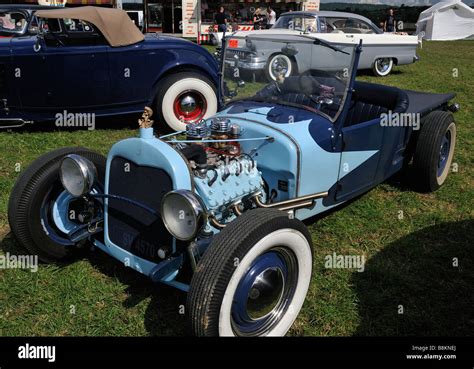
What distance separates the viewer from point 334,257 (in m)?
3.35

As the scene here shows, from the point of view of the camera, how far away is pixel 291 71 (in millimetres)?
3338

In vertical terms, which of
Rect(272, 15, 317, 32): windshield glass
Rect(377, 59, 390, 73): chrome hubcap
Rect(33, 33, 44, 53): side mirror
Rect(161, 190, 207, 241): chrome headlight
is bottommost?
Rect(161, 190, 207, 241): chrome headlight

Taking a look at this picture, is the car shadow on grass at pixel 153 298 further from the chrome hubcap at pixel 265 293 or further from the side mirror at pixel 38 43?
the side mirror at pixel 38 43

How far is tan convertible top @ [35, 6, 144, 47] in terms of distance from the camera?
18.9 feet

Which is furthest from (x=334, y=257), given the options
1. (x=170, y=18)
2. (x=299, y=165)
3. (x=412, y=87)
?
(x=170, y=18)

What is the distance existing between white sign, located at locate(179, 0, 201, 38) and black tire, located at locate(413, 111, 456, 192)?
1496 centimetres

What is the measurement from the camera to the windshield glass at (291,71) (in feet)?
10.5

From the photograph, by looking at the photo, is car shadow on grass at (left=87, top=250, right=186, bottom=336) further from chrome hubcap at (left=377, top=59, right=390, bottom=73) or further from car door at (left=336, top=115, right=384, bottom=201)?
chrome hubcap at (left=377, top=59, right=390, bottom=73)

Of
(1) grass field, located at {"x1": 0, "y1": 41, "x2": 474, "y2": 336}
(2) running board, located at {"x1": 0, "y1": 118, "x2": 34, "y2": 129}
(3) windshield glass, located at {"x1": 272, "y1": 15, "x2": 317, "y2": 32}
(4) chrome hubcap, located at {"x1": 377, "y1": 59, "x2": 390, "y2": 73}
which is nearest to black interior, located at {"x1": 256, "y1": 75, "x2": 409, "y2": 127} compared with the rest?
(1) grass field, located at {"x1": 0, "y1": 41, "x2": 474, "y2": 336}

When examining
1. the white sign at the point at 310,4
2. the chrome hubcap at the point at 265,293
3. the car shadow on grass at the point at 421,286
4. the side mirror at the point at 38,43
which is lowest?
the car shadow on grass at the point at 421,286

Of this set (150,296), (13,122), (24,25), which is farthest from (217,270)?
(24,25)

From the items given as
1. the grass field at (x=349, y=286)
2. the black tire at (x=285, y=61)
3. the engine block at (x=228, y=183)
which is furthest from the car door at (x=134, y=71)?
the engine block at (x=228, y=183)

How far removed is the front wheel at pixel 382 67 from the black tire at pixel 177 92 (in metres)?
5.92

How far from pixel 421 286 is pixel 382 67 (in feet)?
29.0
